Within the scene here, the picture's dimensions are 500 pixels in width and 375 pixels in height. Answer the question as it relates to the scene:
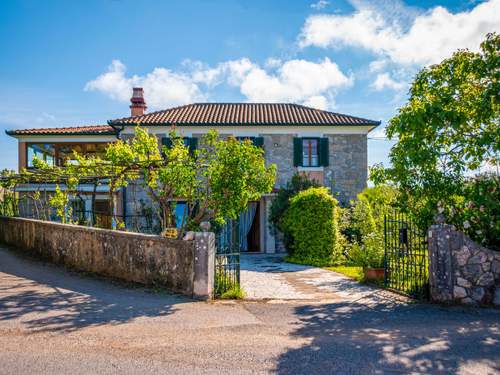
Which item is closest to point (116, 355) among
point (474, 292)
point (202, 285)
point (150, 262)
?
point (202, 285)

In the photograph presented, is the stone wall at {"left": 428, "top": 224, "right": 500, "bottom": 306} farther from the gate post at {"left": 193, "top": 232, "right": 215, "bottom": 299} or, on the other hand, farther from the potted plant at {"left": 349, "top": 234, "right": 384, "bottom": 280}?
the gate post at {"left": 193, "top": 232, "right": 215, "bottom": 299}

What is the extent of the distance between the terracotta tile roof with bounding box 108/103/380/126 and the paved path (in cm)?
718

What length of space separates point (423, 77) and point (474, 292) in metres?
4.55

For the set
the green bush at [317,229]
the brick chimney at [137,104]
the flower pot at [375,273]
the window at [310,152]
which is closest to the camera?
the flower pot at [375,273]

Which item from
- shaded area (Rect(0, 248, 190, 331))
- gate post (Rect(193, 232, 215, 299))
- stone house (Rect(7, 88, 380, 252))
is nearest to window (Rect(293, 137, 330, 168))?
stone house (Rect(7, 88, 380, 252))

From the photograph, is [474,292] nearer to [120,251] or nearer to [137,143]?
[120,251]

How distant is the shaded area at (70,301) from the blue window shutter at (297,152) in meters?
10.5

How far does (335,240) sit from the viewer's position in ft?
45.0

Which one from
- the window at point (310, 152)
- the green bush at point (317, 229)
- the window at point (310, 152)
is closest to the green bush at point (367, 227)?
the green bush at point (317, 229)

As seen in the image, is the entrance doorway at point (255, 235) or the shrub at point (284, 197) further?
the entrance doorway at point (255, 235)

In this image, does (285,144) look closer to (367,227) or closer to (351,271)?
(367,227)

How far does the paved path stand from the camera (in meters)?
8.41

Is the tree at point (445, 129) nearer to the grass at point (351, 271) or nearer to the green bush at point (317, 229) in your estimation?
the grass at point (351, 271)

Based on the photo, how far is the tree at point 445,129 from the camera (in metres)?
7.80
